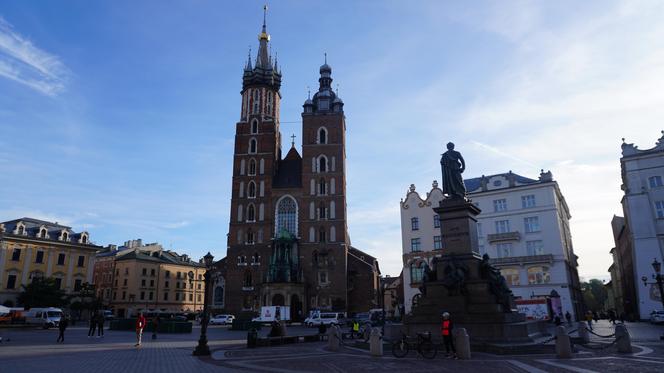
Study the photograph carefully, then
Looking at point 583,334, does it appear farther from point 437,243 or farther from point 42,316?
point 42,316

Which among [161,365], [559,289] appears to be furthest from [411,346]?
[559,289]

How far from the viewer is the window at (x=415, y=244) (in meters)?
51.3

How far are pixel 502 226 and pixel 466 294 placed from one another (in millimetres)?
33237

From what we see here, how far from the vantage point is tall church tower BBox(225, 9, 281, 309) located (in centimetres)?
6181

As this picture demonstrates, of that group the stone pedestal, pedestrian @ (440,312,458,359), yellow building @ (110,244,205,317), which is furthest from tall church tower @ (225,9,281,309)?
pedestrian @ (440,312,458,359)

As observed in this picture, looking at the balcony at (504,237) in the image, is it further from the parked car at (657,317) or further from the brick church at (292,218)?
the brick church at (292,218)

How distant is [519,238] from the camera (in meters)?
45.1

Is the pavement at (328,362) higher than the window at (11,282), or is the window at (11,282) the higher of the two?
the window at (11,282)

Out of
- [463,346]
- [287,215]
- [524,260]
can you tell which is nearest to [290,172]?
[287,215]

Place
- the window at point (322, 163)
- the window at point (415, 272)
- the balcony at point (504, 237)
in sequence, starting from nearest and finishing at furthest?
the balcony at point (504, 237)
the window at point (415, 272)
the window at point (322, 163)

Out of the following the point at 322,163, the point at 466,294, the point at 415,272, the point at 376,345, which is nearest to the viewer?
the point at 376,345

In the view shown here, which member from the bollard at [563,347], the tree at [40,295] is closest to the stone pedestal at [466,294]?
the bollard at [563,347]

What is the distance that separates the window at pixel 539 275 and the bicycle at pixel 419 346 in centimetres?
3321

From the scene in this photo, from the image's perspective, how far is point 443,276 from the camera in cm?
1705
